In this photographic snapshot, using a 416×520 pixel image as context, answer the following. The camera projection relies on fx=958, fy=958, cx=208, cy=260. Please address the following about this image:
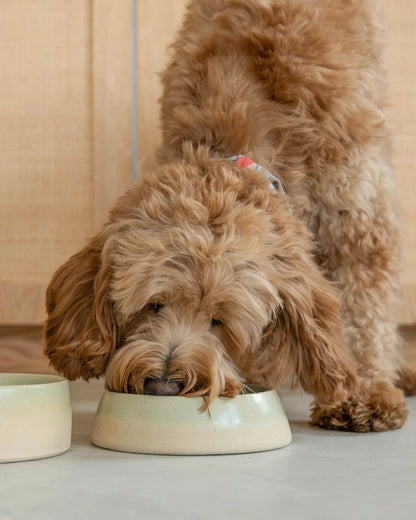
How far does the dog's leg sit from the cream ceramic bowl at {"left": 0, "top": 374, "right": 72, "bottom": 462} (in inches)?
40.9

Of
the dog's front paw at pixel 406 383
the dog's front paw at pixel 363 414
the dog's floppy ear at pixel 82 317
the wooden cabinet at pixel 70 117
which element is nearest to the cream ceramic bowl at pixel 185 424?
the dog's floppy ear at pixel 82 317

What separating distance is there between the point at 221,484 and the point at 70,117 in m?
2.34

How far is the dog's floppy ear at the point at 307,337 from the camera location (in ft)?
7.81

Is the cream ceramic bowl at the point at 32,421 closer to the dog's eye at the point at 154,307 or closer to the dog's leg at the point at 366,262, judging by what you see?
the dog's eye at the point at 154,307

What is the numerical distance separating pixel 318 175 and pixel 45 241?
1492mm

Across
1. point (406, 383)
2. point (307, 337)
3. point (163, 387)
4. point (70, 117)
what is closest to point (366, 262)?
point (307, 337)

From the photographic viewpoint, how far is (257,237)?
2.33 metres

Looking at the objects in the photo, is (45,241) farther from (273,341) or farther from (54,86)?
Result: (273,341)

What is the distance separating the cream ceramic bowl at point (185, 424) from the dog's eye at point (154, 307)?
23 centimetres

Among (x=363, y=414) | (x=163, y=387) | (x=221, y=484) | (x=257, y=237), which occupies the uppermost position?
(x=257, y=237)

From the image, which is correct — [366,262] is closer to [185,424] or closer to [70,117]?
[185,424]

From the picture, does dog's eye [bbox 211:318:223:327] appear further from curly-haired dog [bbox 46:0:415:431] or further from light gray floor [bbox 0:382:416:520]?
light gray floor [bbox 0:382:416:520]

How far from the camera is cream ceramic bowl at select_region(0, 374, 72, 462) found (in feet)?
6.84

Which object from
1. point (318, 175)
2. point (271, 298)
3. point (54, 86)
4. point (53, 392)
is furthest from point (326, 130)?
point (54, 86)
